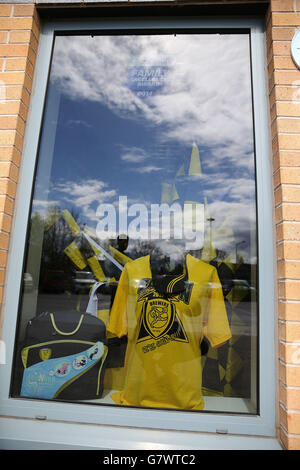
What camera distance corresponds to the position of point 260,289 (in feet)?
4.79

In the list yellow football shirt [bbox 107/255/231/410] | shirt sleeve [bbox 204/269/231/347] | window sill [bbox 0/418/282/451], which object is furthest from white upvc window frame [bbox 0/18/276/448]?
shirt sleeve [bbox 204/269/231/347]

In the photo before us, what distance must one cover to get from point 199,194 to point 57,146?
122 centimetres

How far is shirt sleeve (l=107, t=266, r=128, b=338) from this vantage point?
74.4 inches

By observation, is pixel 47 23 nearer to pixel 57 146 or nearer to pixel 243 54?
pixel 57 146

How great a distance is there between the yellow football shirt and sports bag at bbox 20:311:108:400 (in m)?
0.15

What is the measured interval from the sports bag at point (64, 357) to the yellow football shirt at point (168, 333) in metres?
0.15

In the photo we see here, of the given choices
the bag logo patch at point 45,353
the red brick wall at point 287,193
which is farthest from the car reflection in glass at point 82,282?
the red brick wall at point 287,193

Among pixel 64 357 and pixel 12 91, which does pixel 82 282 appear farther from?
pixel 12 91

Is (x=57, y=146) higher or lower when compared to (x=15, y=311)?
A: higher

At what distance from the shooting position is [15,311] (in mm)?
1531

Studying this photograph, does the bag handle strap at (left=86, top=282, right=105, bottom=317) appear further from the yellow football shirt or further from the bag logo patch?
the bag logo patch

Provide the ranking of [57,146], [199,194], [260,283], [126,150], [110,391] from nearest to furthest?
[260,283] < [110,391] < [57,146] < [199,194] < [126,150]

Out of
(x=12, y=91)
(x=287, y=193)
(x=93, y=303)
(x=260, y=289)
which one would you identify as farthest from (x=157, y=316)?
(x=12, y=91)

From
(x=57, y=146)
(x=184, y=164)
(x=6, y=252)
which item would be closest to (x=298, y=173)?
(x=184, y=164)
